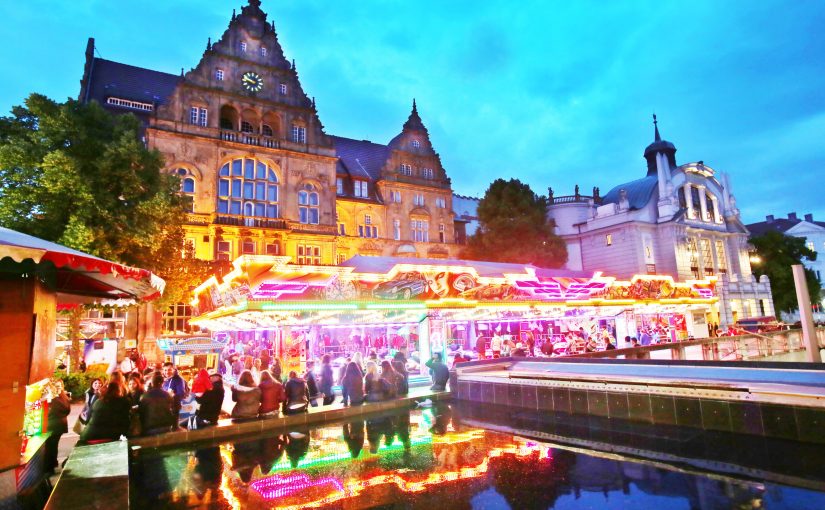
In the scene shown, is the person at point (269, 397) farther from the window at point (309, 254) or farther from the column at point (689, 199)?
the column at point (689, 199)

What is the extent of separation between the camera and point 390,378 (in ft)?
42.3

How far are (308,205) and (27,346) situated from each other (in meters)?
25.4

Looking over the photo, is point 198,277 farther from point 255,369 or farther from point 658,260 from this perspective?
Answer: point 658,260

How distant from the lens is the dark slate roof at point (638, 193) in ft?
129

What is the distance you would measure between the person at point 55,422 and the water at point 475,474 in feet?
3.71

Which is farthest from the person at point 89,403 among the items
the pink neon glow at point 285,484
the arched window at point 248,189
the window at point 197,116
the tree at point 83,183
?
the window at point 197,116

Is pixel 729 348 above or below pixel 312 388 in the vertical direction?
below

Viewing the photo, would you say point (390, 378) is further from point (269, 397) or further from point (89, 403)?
point (89, 403)

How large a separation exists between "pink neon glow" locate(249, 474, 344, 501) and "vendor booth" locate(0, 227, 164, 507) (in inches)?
103

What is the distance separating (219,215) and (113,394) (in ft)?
66.8

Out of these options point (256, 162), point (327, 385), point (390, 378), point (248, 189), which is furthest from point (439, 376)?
point (256, 162)

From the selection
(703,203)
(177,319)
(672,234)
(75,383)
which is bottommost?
(75,383)

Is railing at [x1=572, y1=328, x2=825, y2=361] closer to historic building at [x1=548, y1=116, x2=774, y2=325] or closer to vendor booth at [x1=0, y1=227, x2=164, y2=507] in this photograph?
historic building at [x1=548, y1=116, x2=774, y2=325]

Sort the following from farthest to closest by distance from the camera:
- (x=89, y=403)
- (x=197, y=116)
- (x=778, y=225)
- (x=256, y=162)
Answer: (x=778, y=225), (x=256, y=162), (x=197, y=116), (x=89, y=403)
